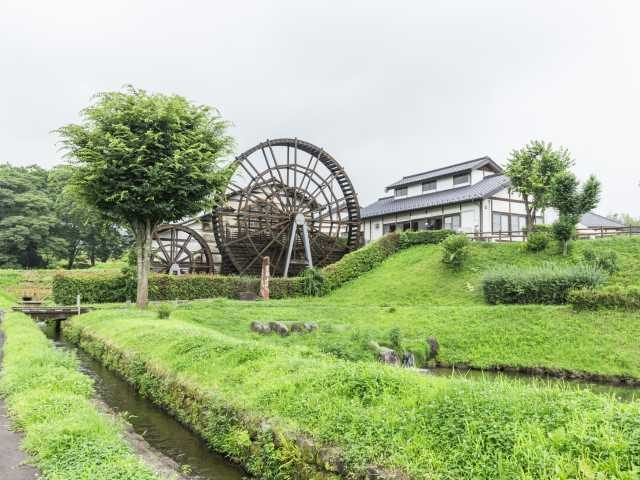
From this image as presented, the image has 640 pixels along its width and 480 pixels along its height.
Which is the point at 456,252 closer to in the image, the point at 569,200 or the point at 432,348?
the point at 569,200

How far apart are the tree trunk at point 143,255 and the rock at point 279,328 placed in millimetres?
6247

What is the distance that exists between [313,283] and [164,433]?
61.3 feet

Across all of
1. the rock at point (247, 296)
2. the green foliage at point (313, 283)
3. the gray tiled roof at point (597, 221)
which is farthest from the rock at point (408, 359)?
the gray tiled roof at point (597, 221)

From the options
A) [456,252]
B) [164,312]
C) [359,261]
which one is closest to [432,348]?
[164,312]

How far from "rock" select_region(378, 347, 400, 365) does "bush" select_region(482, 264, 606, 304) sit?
295 inches

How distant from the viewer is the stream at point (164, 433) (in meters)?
5.69

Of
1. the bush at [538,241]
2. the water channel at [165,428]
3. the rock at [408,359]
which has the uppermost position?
the bush at [538,241]

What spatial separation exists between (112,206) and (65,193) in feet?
5.91

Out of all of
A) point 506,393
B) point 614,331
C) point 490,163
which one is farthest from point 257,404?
point 490,163

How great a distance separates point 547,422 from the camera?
381 cm

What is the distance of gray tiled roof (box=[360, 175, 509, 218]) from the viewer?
30.2m

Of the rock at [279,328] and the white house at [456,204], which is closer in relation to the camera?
the rock at [279,328]

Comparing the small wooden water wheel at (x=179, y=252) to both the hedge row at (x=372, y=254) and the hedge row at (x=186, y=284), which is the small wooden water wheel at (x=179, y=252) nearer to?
the hedge row at (x=186, y=284)

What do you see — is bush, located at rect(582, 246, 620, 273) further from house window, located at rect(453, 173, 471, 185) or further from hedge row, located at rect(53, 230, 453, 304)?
house window, located at rect(453, 173, 471, 185)
